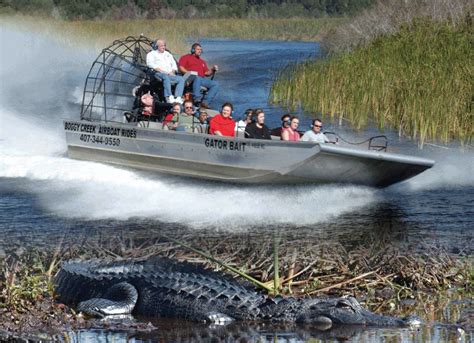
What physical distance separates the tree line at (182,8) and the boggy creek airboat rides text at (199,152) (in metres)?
41.6

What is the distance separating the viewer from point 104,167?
18969 mm

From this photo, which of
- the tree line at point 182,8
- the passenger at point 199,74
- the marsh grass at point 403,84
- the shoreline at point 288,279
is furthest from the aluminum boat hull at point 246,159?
the tree line at point 182,8

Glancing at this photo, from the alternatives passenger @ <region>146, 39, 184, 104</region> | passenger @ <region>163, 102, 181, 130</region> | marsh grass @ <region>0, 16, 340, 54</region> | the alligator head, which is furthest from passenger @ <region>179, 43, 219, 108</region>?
marsh grass @ <region>0, 16, 340, 54</region>

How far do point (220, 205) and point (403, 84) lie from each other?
798 centimetres

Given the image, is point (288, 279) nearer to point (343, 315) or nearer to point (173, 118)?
point (343, 315)

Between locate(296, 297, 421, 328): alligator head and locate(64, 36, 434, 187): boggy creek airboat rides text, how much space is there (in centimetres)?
641

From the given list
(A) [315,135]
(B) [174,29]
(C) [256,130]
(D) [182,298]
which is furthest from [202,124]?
(B) [174,29]

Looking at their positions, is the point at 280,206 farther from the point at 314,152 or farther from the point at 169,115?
the point at 169,115

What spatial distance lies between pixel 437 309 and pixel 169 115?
28.6 ft

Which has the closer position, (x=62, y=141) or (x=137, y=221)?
(x=137, y=221)

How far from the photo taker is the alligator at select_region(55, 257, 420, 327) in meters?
9.03

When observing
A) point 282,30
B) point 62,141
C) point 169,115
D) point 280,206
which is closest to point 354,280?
point 280,206

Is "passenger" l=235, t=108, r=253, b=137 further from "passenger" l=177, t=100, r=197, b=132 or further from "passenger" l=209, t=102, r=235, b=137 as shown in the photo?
"passenger" l=177, t=100, r=197, b=132

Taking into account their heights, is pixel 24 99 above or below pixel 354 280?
above
